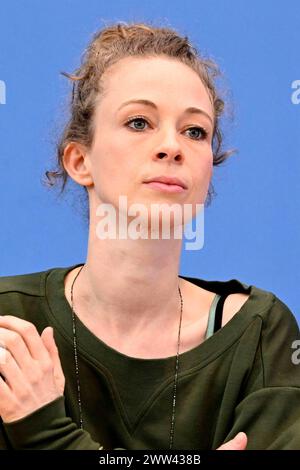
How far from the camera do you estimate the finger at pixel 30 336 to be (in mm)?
1503

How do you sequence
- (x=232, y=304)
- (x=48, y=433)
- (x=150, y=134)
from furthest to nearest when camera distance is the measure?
(x=232, y=304)
(x=150, y=134)
(x=48, y=433)

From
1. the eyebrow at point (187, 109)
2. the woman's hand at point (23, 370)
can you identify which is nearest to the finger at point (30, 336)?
the woman's hand at point (23, 370)

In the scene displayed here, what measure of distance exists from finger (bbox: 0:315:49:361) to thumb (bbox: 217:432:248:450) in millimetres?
305

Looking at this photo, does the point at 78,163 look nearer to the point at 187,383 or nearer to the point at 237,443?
the point at 187,383

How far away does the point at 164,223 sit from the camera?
1.57 m

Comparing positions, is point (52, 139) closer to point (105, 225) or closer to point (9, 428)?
point (105, 225)

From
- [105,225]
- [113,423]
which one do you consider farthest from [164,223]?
[113,423]

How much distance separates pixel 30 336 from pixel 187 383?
0.28 m

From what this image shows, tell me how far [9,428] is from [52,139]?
591 millimetres

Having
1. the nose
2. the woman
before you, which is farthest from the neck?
the nose

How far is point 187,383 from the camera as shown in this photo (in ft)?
5.31

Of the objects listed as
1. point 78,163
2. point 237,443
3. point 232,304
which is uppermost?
point 78,163

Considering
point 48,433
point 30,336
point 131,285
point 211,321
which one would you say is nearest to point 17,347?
point 30,336

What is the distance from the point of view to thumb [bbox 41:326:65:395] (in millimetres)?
1521
